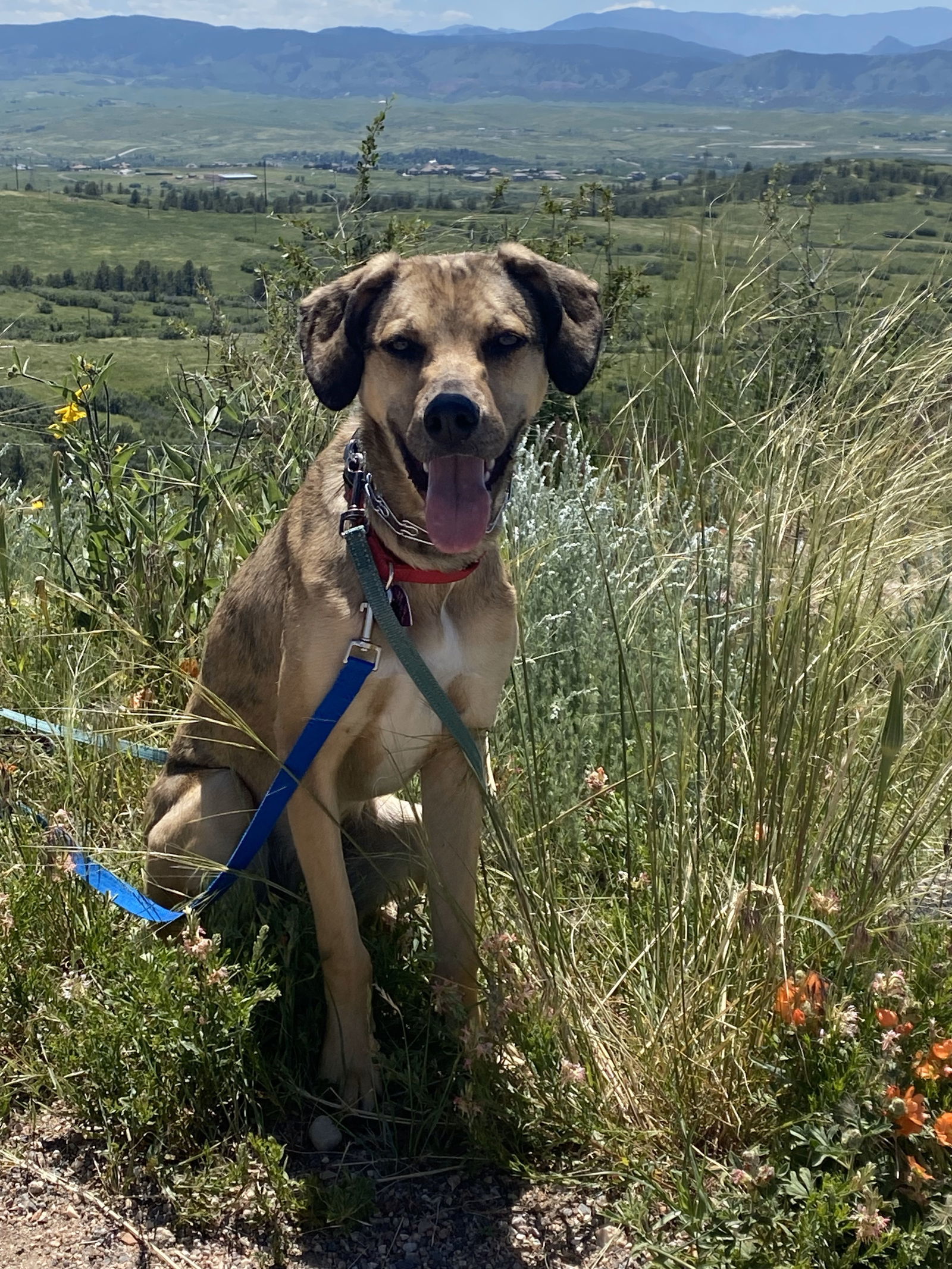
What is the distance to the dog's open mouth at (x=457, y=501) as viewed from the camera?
9.02ft

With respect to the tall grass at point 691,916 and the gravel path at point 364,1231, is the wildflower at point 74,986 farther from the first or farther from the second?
the gravel path at point 364,1231

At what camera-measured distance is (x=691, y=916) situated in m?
2.70

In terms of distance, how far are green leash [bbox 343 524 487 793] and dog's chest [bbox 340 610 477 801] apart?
7 cm

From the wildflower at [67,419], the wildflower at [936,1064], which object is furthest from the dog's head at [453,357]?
the wildflower at [67,419]

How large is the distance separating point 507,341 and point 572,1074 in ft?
5.80

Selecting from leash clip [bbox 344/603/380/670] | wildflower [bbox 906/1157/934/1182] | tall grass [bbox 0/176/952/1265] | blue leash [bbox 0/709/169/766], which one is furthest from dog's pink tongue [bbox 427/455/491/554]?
wildflower [bbox 906/1157/934/1182]

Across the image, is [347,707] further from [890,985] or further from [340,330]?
[890,985]

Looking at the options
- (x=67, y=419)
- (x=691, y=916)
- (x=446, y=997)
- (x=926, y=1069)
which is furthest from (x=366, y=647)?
(x=67, y=419)

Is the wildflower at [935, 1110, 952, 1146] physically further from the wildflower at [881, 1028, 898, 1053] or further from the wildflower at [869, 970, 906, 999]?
the wildflower at [869, 970, 906, 999]

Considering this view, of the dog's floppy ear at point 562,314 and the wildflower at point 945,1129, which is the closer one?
the wildflower at point 945,1129

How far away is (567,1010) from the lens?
264 centimetres

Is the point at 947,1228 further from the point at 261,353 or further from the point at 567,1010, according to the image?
the point at 261,353

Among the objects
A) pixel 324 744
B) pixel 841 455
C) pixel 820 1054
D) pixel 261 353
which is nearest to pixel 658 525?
pixel 841 455

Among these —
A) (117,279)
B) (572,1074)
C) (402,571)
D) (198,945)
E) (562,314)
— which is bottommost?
(572,1074)
